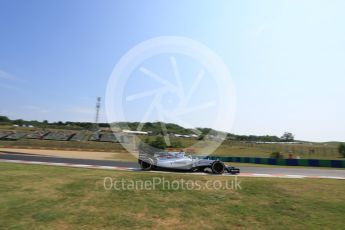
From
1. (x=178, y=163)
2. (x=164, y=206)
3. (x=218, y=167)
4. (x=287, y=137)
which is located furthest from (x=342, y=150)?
(x=287, y=137)

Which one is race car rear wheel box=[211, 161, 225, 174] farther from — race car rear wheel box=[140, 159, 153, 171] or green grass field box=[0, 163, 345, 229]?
green grass field box=[0, 163, 345, 229]

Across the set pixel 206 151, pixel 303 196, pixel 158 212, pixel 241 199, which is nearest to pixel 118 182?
pixel 158 212

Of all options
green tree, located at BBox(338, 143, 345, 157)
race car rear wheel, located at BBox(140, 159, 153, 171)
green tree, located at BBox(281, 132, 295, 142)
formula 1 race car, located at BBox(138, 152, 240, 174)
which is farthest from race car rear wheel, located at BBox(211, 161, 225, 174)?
green tree, located at BBox(281, 132, 295, 142)

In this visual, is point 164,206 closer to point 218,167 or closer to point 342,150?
point 218,167

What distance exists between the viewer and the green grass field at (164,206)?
358 inches

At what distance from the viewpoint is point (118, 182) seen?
1244cm

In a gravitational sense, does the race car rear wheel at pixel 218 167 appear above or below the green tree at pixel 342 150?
below

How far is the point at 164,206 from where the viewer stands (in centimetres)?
1029

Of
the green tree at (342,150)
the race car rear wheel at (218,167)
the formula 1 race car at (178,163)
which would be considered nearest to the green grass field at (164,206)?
the race car rear wheel at (218,167)

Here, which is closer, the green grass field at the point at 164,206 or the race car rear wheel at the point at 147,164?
the green grass field at the point at 164,206

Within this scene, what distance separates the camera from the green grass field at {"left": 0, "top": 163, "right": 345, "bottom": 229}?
9.09m

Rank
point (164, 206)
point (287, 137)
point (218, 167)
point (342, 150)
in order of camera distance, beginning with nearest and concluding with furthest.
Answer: point (164, 206)
point (218, 167)
point (342, 150)
point (287, 137)

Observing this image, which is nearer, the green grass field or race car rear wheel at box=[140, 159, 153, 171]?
the green grass field

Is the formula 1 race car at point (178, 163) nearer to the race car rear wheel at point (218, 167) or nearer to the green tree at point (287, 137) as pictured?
the race car rear wheel at point (218, 167)
